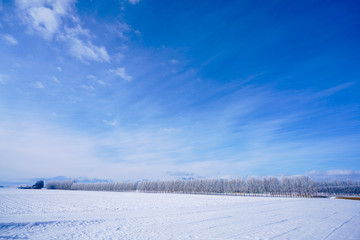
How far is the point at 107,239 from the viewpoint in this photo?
927 cm

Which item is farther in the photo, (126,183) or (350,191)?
(126,183)

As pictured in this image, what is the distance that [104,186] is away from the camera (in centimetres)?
18088

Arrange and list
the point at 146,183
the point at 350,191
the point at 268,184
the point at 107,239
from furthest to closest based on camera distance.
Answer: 1. the point at 146,183
2. the point at 268,184
3. the point at 350,191
4. the point at 107,239

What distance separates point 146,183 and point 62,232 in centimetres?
15901

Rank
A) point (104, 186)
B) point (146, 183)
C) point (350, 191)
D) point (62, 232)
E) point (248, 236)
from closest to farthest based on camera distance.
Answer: point (248, 236) → point (62, 232) → point (350, 191) → point (146, 183) → point (104, 186)

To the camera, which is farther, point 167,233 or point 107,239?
point 167,233

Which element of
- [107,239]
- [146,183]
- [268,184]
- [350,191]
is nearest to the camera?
[107,239]

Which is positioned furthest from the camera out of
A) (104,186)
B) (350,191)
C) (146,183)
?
(104,186)

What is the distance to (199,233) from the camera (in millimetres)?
10516

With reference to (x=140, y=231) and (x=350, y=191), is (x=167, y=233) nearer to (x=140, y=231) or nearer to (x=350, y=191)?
(x=140, y=231)

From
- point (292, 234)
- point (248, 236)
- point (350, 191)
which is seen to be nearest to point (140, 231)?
point (248, 236)

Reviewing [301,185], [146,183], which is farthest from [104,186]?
[301,185]

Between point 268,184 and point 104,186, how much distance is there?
15691cm

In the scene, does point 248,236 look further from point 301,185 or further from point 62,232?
point 301,185
